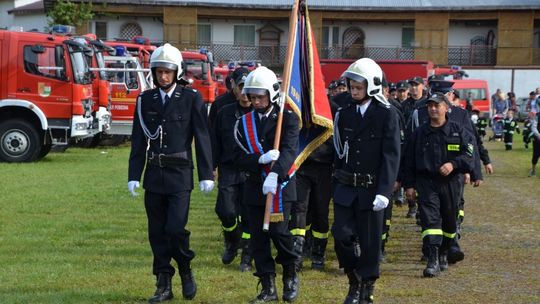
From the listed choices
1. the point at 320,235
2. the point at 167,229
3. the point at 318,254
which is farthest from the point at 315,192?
the point at 167,229

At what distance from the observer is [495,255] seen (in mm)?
12234

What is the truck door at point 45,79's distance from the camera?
2330 cm

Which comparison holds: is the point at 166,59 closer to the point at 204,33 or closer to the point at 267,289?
the point at 267,289

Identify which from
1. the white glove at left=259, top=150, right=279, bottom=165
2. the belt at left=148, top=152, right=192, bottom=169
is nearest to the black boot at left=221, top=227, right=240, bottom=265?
the belt at left=148, top=152, right=192, bottom=169

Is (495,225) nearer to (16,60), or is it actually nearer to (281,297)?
(281,297)

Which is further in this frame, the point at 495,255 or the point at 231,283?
the point at 495,255

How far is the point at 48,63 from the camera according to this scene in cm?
2347

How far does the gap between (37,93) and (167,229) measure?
15.6 metres

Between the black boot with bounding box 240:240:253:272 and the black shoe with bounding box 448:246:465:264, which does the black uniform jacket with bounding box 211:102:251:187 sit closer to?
the black boot with bounding box 240:240:253:272

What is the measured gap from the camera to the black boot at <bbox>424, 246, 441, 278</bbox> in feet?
35.2

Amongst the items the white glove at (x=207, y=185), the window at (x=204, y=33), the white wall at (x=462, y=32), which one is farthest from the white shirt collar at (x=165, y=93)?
the white wall at (x=462, y=32)

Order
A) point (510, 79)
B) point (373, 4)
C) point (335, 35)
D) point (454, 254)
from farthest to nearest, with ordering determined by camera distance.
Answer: point (335, 35) < point (373, 4) < point (510, 79) < point (454, 254)

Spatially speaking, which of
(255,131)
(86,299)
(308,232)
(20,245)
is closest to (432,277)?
(308,232)

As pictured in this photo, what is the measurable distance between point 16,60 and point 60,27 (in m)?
3.33
